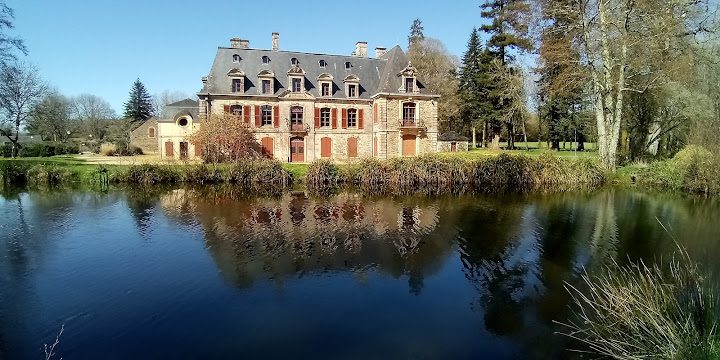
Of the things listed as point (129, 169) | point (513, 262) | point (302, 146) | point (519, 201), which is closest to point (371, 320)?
point (513, 262)

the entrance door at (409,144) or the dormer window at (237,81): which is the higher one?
the dormer window at (237,81)

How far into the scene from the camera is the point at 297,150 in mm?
28844

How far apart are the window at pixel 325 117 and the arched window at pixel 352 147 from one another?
6.20 ft

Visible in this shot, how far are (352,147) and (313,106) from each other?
3.76 meters

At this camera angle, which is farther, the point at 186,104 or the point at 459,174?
the point at 186,104

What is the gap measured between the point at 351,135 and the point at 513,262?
2166 cm

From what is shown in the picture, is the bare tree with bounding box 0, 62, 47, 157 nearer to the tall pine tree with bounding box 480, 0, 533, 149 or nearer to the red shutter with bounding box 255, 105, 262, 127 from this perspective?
the red shutter with bounding box 255, 105, 262, 127

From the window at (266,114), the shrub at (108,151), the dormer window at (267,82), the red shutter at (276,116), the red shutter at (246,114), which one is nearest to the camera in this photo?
the red shutter at (246,114)

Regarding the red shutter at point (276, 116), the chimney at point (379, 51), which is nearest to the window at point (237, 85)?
the red shutter at point (276, 116)

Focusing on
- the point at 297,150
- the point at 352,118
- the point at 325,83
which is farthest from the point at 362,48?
the point at 297,150

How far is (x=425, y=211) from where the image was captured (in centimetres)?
1413

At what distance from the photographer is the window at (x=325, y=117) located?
28.8 m

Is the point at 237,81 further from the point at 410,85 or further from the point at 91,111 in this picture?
the point at 91,111

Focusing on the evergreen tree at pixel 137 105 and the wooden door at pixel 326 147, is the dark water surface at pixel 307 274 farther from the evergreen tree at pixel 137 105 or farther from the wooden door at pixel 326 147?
the evergreen tree at pixel 137 105
